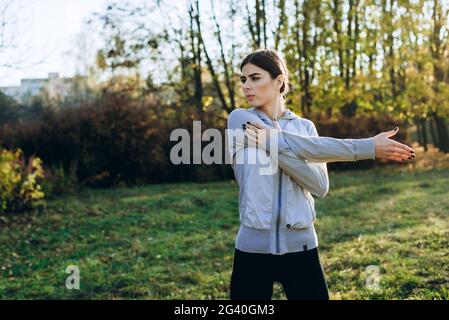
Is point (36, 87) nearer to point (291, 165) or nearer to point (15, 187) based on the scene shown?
point (15, 187)

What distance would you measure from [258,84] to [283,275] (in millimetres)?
938

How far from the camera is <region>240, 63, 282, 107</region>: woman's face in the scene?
2633 millimetres

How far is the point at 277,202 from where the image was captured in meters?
2.54

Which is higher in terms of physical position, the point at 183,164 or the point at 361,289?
the point at 183,164

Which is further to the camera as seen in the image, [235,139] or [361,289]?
[361,289]

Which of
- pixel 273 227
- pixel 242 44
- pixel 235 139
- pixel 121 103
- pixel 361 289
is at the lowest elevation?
pixel 361 289

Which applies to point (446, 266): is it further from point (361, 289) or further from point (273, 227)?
point (273, 227)

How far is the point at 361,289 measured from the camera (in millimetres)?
5492

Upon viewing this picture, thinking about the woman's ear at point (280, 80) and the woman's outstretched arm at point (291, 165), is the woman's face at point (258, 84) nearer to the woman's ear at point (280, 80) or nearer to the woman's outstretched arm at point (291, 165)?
the woman's ear at point (280, 80)

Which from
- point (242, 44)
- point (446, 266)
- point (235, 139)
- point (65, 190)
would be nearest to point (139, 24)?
point (242, 44)

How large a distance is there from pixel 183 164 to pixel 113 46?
5.83m

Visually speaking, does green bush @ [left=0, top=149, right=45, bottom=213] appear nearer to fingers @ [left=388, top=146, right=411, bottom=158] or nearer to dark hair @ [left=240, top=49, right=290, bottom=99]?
dark hair @ [left=240, top=49, right=290, bottom=99]

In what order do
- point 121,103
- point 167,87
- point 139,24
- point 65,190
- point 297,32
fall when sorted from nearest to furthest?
point 65,190, point 121,103, point 297,32, point 139,24, point 167,87

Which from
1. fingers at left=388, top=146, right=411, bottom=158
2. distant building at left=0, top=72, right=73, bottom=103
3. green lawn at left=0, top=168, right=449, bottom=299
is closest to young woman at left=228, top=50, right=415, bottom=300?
fingers at left=388, top=146, right=411, bottom=158
